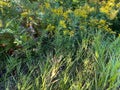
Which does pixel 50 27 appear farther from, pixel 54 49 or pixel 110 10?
pixel 110 10

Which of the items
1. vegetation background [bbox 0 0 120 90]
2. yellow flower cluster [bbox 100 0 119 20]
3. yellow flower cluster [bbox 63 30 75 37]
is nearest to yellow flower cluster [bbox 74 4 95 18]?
vegetation background [bbox 0 0 120 90]

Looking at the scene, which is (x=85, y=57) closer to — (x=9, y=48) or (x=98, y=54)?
(x=98, y=54)

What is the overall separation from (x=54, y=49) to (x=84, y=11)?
0.57 meters

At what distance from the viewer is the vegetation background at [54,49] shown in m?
2.33

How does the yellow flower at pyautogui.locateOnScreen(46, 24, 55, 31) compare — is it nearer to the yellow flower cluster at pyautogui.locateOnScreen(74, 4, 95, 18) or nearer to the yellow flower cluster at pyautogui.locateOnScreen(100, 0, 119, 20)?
the yellow flower cluster at pyautogui.locateOnScreen(74, 4, 95, 18)

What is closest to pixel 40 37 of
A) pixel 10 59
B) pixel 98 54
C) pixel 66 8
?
pixel 10 59

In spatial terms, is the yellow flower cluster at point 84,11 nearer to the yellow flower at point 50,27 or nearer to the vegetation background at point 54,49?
the vegetation background at point 54,49

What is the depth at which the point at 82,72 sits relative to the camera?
2465 mm

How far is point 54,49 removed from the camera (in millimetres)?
2676

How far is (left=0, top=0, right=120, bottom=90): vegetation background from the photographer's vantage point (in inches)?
91.6

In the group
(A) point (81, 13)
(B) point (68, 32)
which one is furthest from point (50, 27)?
(A) point (81, 13)

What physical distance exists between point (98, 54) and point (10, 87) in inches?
30.8

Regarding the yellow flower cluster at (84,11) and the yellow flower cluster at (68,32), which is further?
the yellow flower cluster at (84,11)

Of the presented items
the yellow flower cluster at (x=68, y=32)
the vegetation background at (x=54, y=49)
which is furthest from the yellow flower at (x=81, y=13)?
the yellow flower cluster at (x=68, y=32)
